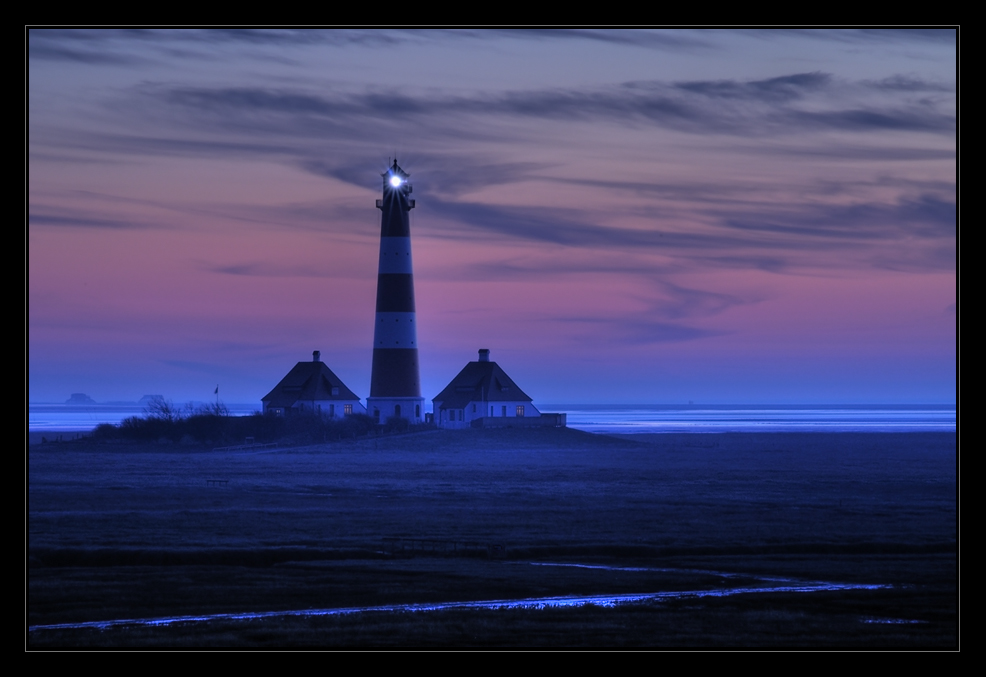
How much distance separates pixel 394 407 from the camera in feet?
222

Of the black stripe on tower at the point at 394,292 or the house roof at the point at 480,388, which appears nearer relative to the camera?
the black stripe on tower at the point at 394,292

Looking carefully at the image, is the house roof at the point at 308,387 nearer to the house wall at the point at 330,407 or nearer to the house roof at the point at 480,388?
the house wall at the point at 330,407

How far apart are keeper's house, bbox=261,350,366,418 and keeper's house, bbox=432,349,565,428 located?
4.95 meters

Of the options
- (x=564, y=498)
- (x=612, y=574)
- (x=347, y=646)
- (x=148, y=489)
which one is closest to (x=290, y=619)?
(x=347, y=646)

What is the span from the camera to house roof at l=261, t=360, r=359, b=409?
72.8 meters

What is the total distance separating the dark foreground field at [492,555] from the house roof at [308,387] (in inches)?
870

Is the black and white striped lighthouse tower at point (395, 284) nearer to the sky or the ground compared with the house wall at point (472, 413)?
nearer to the sky

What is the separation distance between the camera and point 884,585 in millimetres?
23750

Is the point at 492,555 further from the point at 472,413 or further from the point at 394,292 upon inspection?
the point at 472,413

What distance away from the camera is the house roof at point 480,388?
7156 centimetres

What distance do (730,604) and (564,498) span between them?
16.7 meters

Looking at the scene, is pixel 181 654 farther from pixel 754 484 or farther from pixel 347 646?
pixel 754 484

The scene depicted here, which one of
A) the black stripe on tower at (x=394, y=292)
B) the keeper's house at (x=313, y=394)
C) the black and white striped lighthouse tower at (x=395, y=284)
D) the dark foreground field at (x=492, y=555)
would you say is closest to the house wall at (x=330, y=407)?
the keeper's house at (x=313, y=394)

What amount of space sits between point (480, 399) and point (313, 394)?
975 cm
